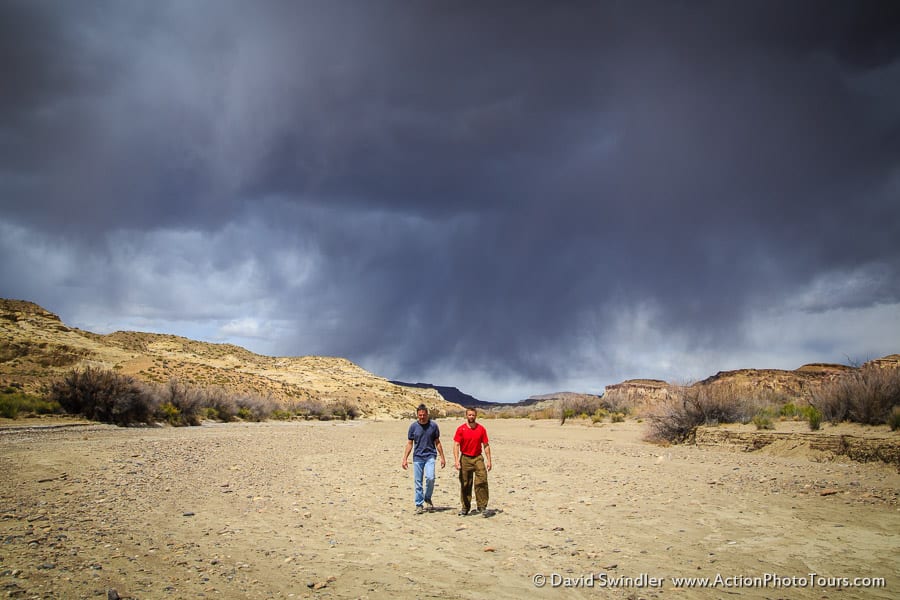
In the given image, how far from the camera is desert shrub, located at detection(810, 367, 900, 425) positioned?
18312 millimetres

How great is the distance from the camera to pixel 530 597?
19.9 ft

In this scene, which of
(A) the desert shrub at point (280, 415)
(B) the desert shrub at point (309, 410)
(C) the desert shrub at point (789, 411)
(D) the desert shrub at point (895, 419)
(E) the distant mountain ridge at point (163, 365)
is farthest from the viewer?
(B) the desert shrub at point (309, 410)

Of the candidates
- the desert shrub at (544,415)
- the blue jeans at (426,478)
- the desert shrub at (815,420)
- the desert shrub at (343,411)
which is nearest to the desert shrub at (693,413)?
the desert shrub at (815,420)

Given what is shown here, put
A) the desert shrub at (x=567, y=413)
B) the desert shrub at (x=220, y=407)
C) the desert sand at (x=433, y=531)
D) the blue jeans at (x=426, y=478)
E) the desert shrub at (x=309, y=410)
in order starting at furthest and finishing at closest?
the desert shrub at (x=309, y=410), the desert shrub at (x=220, y=407), the desert shrub at (x=567, y=413), the blue jeans at (x=426, y=478), the desert sand at (x=433, y=531)

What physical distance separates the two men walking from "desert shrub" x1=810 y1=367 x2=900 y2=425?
1524 centimetres

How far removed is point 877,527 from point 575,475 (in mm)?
7406

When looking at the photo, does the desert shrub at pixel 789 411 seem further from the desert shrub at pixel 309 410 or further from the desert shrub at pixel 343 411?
the desert shrub at pixel 343 411

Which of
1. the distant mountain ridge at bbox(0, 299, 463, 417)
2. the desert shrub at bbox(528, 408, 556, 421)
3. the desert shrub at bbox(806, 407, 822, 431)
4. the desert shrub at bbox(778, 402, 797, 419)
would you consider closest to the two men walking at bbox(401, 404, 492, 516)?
the desert shrub at bbox(806, 407, 822, 431)

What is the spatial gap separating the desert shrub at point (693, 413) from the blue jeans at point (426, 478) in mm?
17549

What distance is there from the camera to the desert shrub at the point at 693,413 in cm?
2483

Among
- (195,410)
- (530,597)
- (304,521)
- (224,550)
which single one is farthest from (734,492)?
(195,410)

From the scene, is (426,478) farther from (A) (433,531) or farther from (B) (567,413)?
(B) (567,413)

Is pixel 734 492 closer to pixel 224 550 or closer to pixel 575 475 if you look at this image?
pixel 575 475

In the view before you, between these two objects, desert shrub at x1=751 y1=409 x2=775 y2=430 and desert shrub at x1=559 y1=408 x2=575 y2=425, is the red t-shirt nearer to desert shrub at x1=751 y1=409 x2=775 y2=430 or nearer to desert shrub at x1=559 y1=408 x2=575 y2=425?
desert shrub at x1=751 y1=409 x2=775 y2=430
